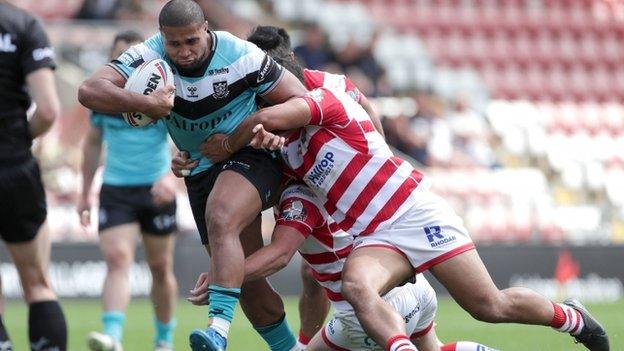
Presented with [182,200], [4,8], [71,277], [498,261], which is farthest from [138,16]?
[4,8]

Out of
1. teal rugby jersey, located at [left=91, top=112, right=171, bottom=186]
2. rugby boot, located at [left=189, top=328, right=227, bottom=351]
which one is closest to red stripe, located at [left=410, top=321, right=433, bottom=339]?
rugby boot, located at [left=189, top=328, right=227, bottom=351]

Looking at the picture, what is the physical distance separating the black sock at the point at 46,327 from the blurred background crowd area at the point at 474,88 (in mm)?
8025

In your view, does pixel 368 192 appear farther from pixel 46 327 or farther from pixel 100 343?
pixel 100 343

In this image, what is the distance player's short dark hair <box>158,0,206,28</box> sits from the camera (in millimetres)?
6508

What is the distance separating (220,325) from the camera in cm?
650

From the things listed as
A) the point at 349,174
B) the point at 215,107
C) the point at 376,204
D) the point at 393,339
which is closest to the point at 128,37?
the point at 215,107

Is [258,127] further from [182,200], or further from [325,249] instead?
[182,200]

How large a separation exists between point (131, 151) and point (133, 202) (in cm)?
38

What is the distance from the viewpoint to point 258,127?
6.56 metres

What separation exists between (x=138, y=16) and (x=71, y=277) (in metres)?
4.33

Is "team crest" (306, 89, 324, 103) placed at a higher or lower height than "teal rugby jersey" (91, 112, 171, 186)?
higher

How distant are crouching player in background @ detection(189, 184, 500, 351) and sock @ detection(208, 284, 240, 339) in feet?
0.74

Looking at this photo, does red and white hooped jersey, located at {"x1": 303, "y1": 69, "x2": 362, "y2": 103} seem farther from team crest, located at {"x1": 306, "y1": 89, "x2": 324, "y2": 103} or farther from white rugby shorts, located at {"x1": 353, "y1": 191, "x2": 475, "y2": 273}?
white rugby shorts, located at {"x1": 353, "y1": 191, "x2": 475, "y2": 273}

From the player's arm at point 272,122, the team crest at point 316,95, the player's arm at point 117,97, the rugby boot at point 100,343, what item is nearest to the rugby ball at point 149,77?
the player's arm at point 117,97
